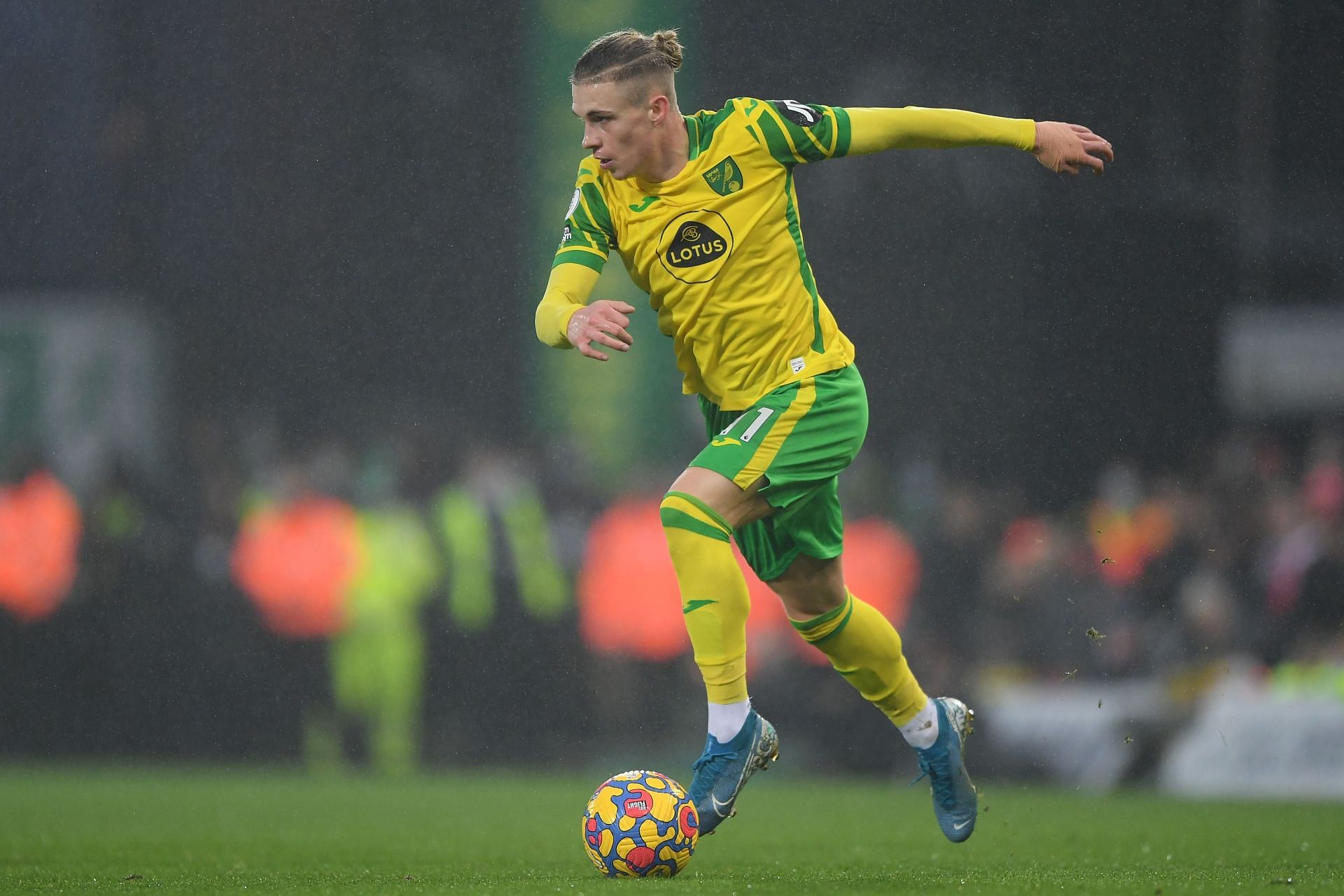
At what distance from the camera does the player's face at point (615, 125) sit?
439cm

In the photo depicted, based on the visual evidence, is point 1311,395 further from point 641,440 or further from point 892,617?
point 641,440

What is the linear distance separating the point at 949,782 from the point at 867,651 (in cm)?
48

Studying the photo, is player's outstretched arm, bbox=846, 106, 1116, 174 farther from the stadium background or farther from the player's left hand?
the stadium background

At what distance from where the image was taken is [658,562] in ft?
35.6

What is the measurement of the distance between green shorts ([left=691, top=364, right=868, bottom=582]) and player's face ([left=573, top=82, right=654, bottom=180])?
0.72 m

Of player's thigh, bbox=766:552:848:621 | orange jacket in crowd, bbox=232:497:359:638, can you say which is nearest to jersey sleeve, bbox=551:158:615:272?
player's thigh, bbox=766:552:848:621

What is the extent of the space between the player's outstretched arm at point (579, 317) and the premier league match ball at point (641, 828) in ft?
3.45

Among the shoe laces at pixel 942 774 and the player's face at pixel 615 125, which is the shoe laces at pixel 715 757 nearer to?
the shoe laces at pixel 942 774

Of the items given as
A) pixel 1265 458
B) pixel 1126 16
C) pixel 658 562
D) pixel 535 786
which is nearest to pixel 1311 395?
pixel 1265 458

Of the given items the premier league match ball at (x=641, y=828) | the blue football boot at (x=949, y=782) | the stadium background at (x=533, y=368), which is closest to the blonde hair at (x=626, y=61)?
the premier league match ball at (x=641, y=828)

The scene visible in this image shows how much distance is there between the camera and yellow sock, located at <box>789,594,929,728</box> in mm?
4785

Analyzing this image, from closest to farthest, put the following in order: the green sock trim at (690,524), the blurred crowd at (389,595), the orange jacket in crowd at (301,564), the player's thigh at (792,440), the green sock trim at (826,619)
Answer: the green sock trim at (690,524) < the player's thigh at (792,440) < the green sock trim at (826,619) < the blurred crowd at (389,595) < the orange jacket in crowd at (301,564)

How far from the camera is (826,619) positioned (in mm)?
4762

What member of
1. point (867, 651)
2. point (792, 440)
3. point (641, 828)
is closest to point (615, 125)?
point (792, 440)
